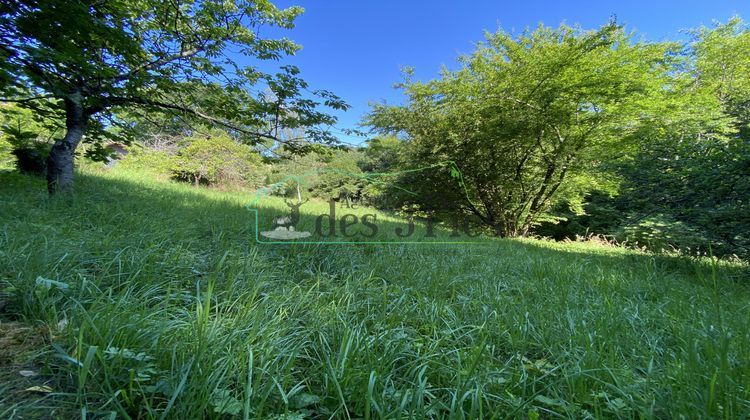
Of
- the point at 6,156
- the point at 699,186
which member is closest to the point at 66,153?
the point at 6,156

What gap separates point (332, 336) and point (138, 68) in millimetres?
4357

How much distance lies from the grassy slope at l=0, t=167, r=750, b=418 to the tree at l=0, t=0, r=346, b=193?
128 cm

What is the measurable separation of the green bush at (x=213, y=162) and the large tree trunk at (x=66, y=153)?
21.4 feet

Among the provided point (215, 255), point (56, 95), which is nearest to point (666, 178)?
point (215, 255)

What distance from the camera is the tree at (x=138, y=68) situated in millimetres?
2332

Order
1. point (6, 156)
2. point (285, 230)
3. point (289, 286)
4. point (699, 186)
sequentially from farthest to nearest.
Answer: point (6, 156) → point (699, 186) → point (285, 230) → point (289, 286)

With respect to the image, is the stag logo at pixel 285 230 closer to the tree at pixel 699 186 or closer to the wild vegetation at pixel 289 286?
the wild vegetation at pixel 289 286

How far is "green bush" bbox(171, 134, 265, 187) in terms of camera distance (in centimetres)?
1091

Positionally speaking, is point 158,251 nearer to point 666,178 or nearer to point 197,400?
point 197,400

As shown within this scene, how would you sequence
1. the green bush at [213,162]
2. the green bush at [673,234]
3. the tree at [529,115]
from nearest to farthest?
the green bush at [673,234]
the tree at [529,115]
the green bush at [213,162]

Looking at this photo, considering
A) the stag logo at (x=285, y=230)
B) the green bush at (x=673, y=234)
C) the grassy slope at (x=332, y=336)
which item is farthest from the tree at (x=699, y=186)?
the stag logo at (x=285, y=230)

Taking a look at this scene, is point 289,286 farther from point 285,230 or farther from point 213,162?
point 213,162

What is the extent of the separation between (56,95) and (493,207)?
10.7m

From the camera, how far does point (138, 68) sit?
3668mm
